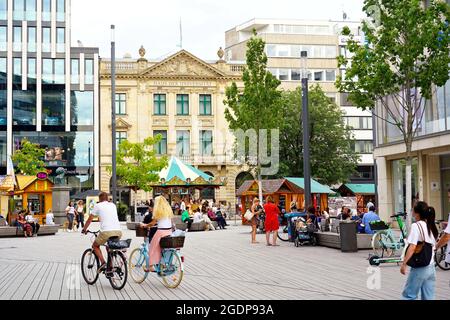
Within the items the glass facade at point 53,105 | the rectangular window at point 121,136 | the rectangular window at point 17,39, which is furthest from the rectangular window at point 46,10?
the rectangular window at point 121,136

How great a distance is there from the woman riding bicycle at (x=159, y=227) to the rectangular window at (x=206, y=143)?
55309 mm

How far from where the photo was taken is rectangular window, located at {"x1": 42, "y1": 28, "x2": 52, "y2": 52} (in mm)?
66875

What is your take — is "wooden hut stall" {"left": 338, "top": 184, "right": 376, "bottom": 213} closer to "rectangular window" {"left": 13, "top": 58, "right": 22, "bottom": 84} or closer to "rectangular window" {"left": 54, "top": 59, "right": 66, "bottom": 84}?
"rectangular window" {"left": 54, "top": 59, "right": 66, "bottom": 84}

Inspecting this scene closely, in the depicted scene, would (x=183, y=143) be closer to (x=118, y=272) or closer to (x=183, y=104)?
(x=183, y=104)

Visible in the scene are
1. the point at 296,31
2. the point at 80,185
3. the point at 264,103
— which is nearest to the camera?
the point at 264,103

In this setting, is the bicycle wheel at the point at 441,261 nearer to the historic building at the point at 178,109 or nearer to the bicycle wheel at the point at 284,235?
the bicycle wheel at the point at 284,235

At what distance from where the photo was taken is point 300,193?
132 ft

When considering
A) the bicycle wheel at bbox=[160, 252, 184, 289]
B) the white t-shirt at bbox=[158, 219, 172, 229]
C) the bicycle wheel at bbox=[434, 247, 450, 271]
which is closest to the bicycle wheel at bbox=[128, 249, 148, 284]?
the bicycle wheel at bbox=[160, 252, 184, 289]

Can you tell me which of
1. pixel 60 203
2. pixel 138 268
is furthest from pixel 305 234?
pixel 60 203

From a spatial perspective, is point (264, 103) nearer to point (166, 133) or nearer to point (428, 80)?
point (428, 80)

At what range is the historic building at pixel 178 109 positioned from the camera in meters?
67.7

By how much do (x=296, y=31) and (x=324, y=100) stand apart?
2423cm

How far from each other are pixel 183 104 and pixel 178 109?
71 centimetres
